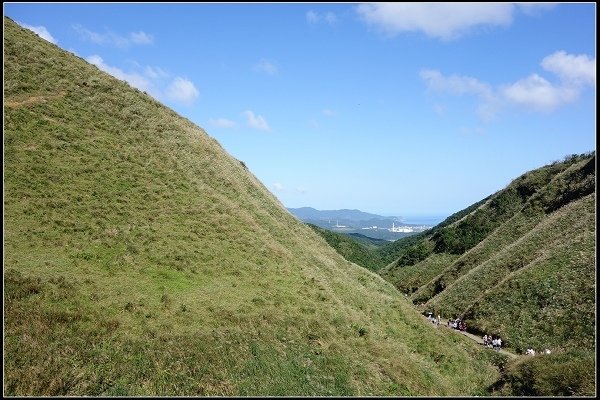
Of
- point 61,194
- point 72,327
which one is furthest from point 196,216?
point 72,327

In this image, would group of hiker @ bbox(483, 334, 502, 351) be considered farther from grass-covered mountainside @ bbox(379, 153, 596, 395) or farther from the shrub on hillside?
the shrub on hillside

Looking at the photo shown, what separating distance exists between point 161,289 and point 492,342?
104 ft

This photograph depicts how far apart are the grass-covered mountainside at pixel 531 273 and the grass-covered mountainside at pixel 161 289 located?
7076 mm

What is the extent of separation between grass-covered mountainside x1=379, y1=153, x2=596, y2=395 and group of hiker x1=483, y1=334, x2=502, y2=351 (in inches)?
35.3

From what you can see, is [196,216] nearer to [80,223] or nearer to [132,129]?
[80,223]

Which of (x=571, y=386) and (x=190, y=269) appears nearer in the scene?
(x=571, y=386)

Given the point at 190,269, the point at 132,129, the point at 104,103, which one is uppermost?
the point at 104,103

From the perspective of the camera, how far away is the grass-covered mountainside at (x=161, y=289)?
57.4ft

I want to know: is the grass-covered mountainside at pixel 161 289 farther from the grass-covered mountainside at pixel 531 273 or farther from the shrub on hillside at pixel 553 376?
the grass-covered mountainside at pixel 531 273

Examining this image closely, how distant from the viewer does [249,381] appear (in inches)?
712

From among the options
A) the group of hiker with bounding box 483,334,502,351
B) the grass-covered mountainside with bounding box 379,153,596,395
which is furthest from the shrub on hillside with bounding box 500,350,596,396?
the group of hiker with bounding box 483,334,502,351

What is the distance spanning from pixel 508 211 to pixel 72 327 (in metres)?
94.7

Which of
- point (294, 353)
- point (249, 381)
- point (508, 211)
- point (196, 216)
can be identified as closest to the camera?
point (249, 381)

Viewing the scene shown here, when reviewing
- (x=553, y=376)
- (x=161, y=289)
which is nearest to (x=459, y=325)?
(x=553, y=376)
